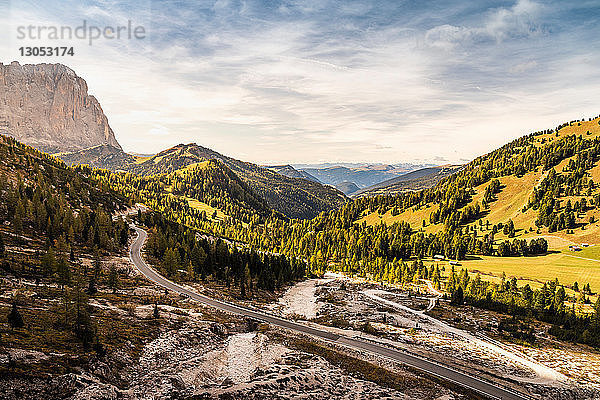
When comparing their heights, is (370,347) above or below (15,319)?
below

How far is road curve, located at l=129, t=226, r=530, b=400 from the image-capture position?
41281mm

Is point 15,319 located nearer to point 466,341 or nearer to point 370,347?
point 370,347

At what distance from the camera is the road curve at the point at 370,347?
135ft

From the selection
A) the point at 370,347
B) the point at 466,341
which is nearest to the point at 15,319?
the point at 370,347

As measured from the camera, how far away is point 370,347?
53.8m

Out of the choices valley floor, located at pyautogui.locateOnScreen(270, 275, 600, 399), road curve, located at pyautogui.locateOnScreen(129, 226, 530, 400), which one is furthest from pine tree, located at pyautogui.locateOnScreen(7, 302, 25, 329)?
valley floor, located at pyautogui.locateOnScreen(270, 275, 600, 399)

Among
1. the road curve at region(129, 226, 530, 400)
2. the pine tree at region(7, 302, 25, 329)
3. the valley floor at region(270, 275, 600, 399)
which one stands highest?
the pine tree at region(7, 302, 25, 329)

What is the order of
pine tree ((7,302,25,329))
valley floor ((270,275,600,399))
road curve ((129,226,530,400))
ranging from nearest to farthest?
pine tree ((7,302,25,329)), road curve ((129,226,530,400)), valley floor ((270,275,600,399))

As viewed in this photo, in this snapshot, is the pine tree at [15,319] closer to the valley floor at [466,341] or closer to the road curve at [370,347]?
the road curve at [370,347]

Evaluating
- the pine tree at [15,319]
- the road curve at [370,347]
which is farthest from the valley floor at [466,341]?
the pine tree at [15,319]

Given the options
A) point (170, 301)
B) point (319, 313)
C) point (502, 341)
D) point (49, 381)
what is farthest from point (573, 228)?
point (49, 381)

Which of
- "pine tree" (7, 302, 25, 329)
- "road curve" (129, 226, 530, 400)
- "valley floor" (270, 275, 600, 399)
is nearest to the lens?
"pine tree" (7, 302, 25, 329)

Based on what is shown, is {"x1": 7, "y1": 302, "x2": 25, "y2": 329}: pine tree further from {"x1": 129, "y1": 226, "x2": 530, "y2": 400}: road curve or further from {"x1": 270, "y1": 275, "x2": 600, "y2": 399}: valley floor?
{"x1": 270, "y1": 275, "x2": 600, "y2": 399}: valley floor

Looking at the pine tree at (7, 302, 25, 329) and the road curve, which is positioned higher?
the pine tree at (7, 302, 25, 329)
